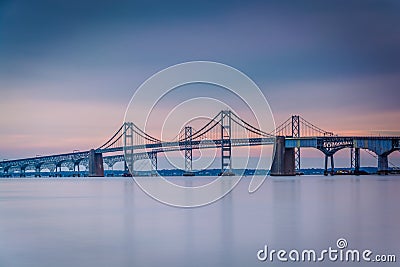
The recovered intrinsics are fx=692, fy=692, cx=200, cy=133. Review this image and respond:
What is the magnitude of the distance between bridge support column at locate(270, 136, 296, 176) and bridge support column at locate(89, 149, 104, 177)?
1751 cm

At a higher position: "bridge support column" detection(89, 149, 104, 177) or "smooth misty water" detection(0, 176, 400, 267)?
"smooth misty water" detection(0, 176, 400, 267)

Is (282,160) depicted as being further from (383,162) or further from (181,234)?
(181,234)

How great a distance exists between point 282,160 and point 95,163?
18.8 meters

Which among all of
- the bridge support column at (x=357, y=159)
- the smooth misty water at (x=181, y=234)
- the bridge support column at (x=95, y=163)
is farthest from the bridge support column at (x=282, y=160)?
the smooth misty water at (x=181, y=234)

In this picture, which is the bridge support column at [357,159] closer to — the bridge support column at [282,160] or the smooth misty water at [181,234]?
the bridge support column at [282,160]

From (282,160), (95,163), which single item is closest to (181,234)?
(282,160)

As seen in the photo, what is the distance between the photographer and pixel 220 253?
11.5 metres

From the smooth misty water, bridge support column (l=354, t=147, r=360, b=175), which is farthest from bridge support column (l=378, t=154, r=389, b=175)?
the smooth misty water

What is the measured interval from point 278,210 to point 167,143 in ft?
121

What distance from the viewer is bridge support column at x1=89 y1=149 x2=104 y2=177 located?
68238mm

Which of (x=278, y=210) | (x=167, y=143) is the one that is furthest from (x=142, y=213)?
(x=167, y=143)

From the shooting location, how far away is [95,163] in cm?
6931

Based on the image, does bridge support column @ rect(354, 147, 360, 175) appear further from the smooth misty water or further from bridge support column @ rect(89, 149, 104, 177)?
the smooth misty water

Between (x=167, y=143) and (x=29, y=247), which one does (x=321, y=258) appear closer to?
(x=29, y=247)
